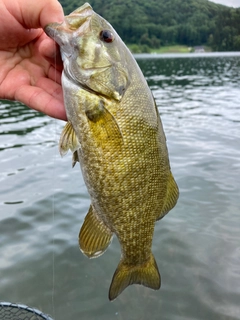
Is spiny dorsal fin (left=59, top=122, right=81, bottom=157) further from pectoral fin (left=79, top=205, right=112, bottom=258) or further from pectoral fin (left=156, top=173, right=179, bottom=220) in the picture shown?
pectoral fin (left=156, top=173, right=179, bottom=220)

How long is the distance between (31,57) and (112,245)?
405cm

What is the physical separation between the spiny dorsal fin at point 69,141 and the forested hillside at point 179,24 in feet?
320

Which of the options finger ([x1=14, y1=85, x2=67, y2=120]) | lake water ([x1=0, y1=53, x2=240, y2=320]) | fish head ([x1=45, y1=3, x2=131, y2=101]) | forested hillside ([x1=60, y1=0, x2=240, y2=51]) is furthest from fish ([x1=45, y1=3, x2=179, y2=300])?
forested hillside ([x1=60, y1=0, x2=240, y2=51])

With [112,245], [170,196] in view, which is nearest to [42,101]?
[170,196]

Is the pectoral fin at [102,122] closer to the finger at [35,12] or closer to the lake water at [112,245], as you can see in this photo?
the finger at [35,12]

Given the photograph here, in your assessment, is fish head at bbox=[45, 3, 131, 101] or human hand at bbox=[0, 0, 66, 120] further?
human hand at bbox=[0, 0, 66, 120]

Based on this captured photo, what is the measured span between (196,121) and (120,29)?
88.3 meters

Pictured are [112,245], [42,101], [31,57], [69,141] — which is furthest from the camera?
[112,245]

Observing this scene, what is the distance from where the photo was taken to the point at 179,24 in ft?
382

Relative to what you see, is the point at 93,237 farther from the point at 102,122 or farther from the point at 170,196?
the point at 102,122

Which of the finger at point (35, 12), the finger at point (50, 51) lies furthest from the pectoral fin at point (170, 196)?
the finger at point (35, 12)

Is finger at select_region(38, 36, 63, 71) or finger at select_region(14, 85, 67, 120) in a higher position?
finger at select_region(38, 36, 63, 71)

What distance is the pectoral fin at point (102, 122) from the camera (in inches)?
91.9

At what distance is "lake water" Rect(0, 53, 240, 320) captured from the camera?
5379 mm
